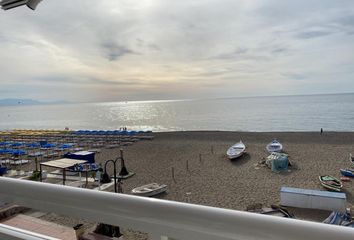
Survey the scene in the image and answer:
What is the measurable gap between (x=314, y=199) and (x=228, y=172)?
19.1 ft

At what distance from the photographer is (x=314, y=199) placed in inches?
391

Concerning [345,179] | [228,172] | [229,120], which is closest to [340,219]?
[345,179]

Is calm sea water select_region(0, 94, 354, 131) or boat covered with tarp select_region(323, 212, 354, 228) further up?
calm sea water select_region(0, 94, 354, 131)

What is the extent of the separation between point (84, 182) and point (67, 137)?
62.1 ft

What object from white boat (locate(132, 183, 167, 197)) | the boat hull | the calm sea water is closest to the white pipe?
white boat (locate(132, 183, 167, 197))

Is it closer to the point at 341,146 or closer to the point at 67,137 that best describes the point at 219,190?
the point at 341,146

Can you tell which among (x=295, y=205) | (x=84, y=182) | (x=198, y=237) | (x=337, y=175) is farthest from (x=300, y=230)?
(x=337, y=175)

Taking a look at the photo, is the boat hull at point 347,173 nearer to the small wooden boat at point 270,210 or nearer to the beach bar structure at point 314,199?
the beach bar structure at point 314,199

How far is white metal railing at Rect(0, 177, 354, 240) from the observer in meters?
0.64

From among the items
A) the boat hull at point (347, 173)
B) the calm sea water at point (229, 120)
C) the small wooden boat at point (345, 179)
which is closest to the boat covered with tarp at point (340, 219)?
the small wooden boat at point (345, 179)

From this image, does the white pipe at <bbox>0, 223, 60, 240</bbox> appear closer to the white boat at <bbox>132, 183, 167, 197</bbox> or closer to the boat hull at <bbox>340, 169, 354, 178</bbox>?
the white boat at <bbox>132, 183, 167, 197</bbox>

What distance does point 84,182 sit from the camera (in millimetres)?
12719

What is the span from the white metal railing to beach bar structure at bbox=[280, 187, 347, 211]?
1046 cm

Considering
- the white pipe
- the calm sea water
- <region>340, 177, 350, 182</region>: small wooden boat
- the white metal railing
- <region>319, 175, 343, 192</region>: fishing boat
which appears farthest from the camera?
the calm sea water
